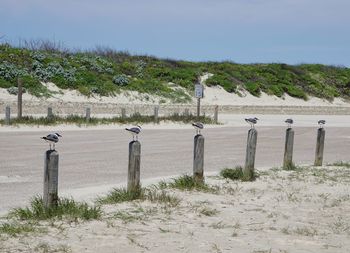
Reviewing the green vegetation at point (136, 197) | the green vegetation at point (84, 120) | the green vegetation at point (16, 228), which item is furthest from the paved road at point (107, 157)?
the green vegetation at point (84, 120)

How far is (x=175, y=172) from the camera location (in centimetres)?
1270

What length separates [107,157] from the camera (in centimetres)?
1543

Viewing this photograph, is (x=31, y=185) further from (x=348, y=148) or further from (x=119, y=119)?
(x=119, y=119)

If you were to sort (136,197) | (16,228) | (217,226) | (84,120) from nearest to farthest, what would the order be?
(16,228), (217,226), (136,197), (84,120)

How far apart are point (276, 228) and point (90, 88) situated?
127 feet

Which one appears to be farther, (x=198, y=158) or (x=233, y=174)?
(x=233, y=174)

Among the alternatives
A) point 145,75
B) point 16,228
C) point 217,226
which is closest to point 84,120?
point 217,226

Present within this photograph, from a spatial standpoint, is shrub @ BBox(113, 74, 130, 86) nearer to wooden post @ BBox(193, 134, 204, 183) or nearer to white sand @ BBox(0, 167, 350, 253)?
wooden post @ BBox(193, 134, 204, 183)

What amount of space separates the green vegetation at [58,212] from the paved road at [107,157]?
868 mm

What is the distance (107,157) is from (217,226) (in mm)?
8283

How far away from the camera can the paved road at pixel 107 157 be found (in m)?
10.7

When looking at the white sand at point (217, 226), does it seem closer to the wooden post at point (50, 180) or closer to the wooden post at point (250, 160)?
the wooden post at point (50, 180)

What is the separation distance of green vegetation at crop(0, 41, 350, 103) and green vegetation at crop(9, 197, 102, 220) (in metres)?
34.8

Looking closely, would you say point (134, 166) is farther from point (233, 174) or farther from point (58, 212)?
A: point (233, 174)
